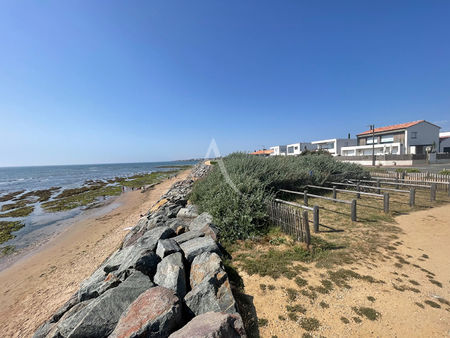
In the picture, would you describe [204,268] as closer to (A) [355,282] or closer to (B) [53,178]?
(A) [355,282]

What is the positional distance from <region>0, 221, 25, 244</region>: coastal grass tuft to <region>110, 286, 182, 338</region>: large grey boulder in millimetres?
13528

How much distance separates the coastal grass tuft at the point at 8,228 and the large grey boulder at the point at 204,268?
44.4ft

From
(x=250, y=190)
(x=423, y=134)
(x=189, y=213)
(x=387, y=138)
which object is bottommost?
(x=189, y=213)

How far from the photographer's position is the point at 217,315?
246 cm

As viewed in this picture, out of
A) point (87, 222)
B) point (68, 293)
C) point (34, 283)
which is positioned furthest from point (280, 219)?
point (87, 222)

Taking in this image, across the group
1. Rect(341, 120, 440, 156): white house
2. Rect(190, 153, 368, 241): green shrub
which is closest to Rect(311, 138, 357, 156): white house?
Rect(341, 120, 440, 156): white house

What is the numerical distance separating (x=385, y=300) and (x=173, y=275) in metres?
3.87

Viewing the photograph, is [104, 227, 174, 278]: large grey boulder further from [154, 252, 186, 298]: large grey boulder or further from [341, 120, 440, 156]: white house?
[341, 120, 440, 156]: white house

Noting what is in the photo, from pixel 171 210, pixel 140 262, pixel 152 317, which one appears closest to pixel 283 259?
pixel 152 317

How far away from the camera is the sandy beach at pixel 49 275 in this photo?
4695mm

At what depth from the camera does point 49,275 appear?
6469 millimetres

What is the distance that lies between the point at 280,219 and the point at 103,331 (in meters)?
4.93

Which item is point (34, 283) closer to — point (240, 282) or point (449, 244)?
point (240, 282)

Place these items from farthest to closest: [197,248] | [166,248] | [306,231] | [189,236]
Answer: [189,236]
[306,231]
[166,248]
[197,248]
